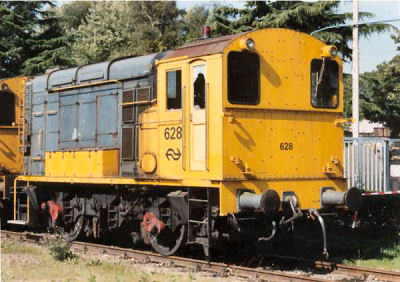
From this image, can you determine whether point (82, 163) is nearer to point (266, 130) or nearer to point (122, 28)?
point (266, 130)

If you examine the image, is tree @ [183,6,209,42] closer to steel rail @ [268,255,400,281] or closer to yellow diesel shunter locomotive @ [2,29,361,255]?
yellow diesel shunter locomotive @ [2,29,361,255]

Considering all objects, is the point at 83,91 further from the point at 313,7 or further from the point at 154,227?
the point at 313,7

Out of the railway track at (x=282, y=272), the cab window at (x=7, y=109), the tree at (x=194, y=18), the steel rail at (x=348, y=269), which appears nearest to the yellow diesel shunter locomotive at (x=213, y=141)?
the railway track at (x=282, y=272)

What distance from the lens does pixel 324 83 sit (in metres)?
11.7

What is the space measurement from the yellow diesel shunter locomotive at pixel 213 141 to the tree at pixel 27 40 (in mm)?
16463

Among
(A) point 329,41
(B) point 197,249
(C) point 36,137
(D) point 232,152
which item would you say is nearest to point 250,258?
(B) point 197,249

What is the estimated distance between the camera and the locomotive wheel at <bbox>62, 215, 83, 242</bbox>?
544 inches

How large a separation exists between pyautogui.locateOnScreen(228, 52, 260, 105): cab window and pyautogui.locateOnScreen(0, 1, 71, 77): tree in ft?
64.8

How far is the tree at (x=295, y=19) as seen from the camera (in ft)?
72.5

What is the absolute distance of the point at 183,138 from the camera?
35.2ft

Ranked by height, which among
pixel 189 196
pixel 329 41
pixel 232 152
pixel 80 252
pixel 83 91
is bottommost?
pixel 80 252

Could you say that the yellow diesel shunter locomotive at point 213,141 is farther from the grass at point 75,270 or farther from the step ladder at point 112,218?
the grass at point 75,270

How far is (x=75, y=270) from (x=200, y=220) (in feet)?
7.52

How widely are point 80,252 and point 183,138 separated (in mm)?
3931
